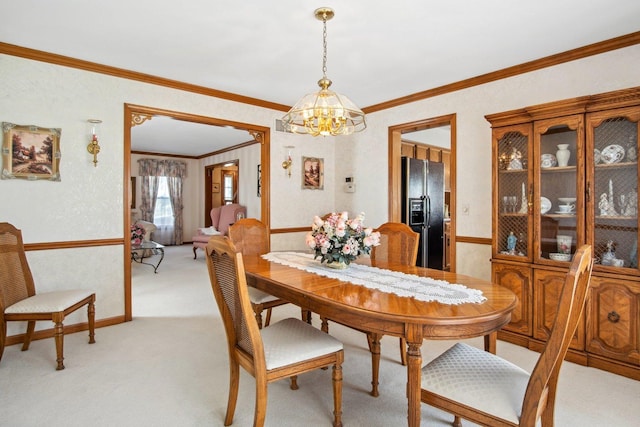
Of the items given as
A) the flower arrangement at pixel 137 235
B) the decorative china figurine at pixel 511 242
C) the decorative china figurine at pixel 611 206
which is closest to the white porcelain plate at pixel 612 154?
the decorative china figurine at pixel 611 206

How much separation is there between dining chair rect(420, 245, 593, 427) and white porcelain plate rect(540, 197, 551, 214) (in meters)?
1.55

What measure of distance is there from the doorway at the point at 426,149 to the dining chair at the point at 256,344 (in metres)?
2.35

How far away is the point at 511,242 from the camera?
118 inches

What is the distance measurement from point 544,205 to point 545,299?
76 cm

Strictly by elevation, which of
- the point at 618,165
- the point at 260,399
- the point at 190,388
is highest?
the point at 618,165

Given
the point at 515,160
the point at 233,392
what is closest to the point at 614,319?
the point at 515,160

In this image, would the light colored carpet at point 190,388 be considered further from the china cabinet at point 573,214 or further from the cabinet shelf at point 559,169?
the cabinet shelf at point 559,169

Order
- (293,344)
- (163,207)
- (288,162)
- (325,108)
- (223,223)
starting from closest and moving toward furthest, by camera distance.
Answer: (293,344), (325,108), (288,162), (223,223), (163,207)

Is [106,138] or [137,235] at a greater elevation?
[106,138]

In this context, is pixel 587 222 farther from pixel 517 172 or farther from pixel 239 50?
pixel 239 50

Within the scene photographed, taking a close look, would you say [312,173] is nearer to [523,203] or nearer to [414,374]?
[523,203]

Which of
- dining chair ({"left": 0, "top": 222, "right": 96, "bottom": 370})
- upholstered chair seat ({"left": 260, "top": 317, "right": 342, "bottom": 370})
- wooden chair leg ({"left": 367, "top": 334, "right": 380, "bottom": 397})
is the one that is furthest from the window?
wooden chair leg ({"left": 367, "top": 334, "right": 380, "bottom": 397})

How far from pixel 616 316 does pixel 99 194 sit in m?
4.38

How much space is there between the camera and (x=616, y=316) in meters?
2.43
